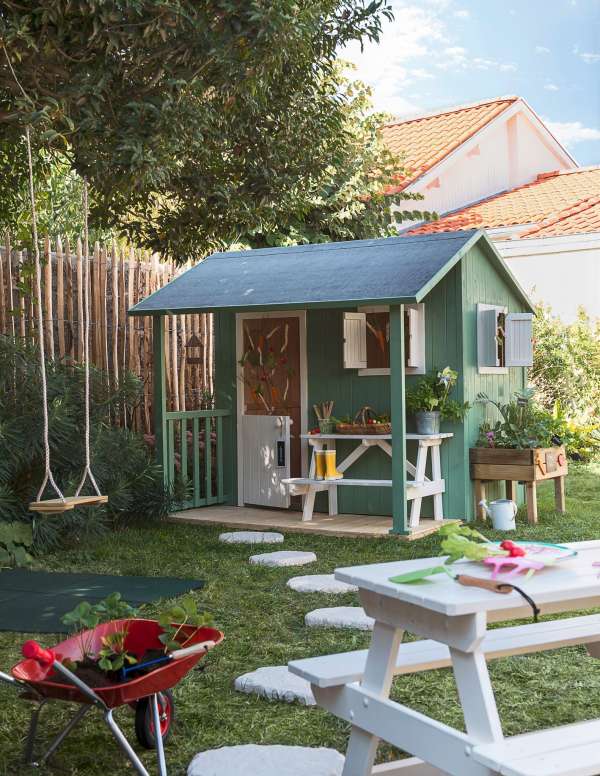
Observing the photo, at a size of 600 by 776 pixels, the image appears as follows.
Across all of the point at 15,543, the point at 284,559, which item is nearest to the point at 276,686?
the point at 284,559

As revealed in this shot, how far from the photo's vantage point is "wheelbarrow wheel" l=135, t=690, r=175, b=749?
3801 millimetres

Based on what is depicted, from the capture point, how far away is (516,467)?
9.20 m

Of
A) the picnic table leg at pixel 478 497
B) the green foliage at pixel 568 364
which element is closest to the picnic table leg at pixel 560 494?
the picnic table leg at pixel 478 497

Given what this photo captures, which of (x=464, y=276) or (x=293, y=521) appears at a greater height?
(x=464, y=276)

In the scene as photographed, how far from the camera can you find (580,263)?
16094 millimetres

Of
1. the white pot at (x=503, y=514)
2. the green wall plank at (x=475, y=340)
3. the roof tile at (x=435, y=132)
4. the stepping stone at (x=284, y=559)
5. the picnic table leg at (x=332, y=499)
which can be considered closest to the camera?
the stepping stone at (x=284, y=559)

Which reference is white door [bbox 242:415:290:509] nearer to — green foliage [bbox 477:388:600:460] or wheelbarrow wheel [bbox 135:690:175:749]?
green foliage [bbox 477:388:600:460]

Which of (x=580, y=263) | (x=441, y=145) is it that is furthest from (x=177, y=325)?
(x=441, y=145)

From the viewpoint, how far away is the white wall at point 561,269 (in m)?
16.0

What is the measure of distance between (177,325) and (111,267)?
124 centimetres

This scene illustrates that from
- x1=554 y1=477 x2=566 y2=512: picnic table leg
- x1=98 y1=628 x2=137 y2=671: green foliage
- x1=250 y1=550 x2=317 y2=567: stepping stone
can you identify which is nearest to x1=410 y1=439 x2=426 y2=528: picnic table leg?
x1=250 y1=550 x2=317 y2=567: stepping stone

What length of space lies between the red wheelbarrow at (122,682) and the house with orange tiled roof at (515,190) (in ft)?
37.3

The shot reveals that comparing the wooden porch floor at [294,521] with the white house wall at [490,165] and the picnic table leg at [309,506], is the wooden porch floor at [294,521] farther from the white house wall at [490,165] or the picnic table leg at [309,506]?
the white house wall at [490,165]

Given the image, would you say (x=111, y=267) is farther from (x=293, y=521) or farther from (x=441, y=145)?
(x=441, y=145)
